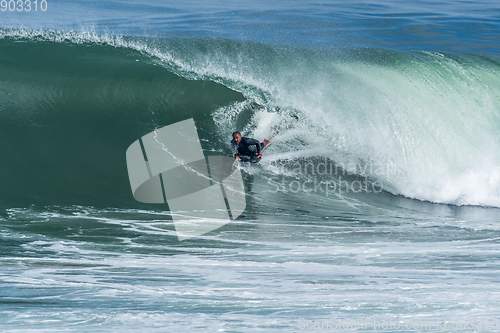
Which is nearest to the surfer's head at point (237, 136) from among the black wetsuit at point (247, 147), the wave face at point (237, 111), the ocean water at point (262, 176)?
the black wetsuit at point (247, 147)

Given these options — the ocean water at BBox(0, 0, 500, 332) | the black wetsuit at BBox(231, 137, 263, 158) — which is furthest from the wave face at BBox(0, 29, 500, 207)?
the black wetsuit at BBox(231, 137, 263, 158)

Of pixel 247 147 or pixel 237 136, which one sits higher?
pixel 237 136

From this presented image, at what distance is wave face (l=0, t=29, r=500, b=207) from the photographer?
25.6 feet

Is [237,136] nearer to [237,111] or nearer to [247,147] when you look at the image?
[247,147]

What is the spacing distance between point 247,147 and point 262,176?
0.80 metres

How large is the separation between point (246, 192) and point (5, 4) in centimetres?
1244

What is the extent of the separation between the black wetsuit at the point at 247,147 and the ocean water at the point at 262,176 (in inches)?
24.0

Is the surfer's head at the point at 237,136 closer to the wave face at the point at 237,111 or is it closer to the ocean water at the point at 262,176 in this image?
the ocean water at the point at 262,176

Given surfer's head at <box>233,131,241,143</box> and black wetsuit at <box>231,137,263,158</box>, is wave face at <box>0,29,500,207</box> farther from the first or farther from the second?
surfer's head at <box>233,131,241,143</box>

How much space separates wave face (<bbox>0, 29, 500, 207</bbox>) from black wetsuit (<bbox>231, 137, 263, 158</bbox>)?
0.79m

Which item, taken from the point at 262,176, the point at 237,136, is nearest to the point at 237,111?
the point at 262,176

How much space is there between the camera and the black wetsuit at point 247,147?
7648 millimetres

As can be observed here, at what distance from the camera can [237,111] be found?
9461mm

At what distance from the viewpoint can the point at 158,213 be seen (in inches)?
262
